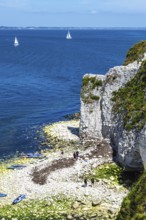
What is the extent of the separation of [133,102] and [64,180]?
1273 centimetres

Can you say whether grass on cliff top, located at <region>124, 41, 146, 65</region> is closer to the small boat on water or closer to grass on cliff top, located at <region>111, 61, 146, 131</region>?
grass on cliff top, located at <region>111, 61, 146, 131</region>

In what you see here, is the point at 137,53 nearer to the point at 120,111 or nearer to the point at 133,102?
the point at 120,111

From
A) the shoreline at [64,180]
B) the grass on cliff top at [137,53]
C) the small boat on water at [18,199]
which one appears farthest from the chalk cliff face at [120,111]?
the small boat on water at [18,199]

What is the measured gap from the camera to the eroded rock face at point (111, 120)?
47.8 metres

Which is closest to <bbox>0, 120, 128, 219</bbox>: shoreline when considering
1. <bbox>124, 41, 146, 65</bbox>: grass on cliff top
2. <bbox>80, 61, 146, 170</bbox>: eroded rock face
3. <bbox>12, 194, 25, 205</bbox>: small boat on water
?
<bbox>12, 194, 25, 205</bbox>: small boat on water

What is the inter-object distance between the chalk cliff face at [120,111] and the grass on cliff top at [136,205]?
16.2 meters

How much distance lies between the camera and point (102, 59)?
16525cm

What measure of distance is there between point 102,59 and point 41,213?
129 meters

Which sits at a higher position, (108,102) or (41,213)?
(108,102)

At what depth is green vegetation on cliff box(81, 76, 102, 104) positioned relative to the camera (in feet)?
195

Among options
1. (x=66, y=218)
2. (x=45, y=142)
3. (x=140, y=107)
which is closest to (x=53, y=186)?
(x=66, y=218)

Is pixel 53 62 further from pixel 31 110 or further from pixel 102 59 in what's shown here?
pixel 31 110

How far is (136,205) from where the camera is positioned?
26.9m

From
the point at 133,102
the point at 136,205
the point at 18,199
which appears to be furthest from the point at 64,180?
the point at 136,205
